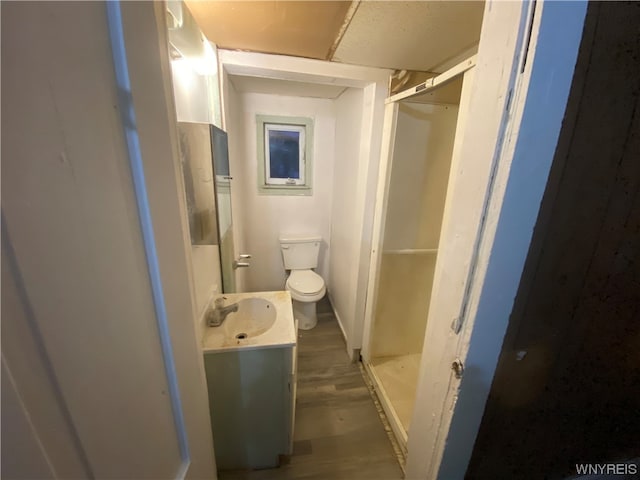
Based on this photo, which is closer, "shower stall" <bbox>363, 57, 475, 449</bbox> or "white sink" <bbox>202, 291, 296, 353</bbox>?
"white sink" <bbox>202, 291, 296, 353</bbox>

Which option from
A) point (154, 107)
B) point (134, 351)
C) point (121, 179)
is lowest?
point (134, 351)

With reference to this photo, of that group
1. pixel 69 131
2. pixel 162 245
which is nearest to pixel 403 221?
pixel 162 245

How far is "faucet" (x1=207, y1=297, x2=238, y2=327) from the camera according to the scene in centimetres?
114

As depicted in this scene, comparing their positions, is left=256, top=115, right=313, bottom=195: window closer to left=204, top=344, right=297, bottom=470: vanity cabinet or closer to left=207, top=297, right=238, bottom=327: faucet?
left=207, top=297, right=238, bottom=327: faucet

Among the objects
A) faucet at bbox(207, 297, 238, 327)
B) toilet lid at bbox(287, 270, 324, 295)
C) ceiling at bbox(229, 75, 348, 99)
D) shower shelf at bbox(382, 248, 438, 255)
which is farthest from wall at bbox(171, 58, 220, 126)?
toilet lid at bbox(287, 270, 324, 295)

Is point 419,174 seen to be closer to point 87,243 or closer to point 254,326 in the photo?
point 254,326

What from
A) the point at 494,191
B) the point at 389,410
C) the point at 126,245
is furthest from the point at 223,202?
the point at 389,410

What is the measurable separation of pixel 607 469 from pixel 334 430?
3.88 ft

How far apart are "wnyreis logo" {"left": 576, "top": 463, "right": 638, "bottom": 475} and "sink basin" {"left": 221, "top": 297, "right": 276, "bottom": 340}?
140 cm

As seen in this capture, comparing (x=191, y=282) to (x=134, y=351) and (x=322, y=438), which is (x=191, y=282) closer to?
(x=134, y=351)

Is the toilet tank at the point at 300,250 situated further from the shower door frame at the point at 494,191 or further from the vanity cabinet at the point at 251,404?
the shower door frame at the point at 494,191

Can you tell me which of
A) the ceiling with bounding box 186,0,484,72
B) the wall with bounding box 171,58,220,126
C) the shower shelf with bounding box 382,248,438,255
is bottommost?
the shower shelf with bounding box 382,248,438,255

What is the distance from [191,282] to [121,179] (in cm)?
32

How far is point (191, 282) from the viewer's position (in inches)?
25.0
